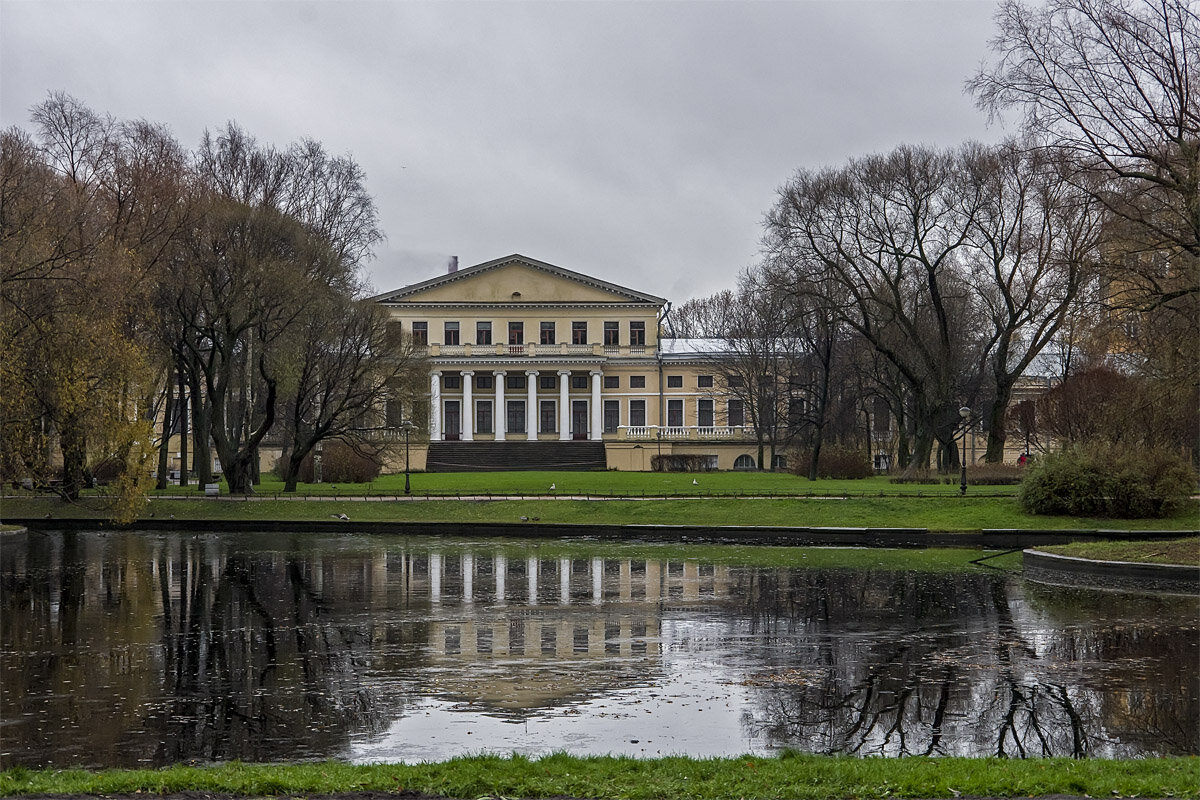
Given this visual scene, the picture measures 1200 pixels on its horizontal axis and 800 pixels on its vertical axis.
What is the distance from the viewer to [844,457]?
5184 centimetres

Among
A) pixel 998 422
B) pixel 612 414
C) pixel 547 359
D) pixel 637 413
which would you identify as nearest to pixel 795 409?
pixel 637 413

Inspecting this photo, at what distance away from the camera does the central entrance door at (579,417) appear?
3238 inches

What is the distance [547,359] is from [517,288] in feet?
18.6

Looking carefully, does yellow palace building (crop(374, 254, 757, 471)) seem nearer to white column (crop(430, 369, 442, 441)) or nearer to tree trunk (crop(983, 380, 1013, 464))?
white column (crop(430, 369, 442, 441))

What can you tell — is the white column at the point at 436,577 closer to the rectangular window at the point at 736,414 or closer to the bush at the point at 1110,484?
the bush at the point at 1110,484

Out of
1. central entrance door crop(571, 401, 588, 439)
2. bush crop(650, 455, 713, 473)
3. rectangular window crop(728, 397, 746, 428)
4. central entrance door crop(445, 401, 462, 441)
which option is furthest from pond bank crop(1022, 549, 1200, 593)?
central entrance door crop(445, 401, 462, 441)

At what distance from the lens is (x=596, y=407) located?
80.6 meters

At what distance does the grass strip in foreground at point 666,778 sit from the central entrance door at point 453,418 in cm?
7324

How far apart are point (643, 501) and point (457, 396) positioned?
46692mm

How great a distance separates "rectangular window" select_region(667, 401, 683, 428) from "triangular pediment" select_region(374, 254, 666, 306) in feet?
24.2

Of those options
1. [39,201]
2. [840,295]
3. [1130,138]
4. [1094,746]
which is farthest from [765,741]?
[840,295]

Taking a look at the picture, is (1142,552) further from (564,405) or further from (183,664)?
(564,405)

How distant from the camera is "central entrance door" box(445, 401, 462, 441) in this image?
266 ft

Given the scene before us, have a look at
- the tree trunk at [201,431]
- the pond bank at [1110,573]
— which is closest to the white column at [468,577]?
the pond bank at [1110,573]
